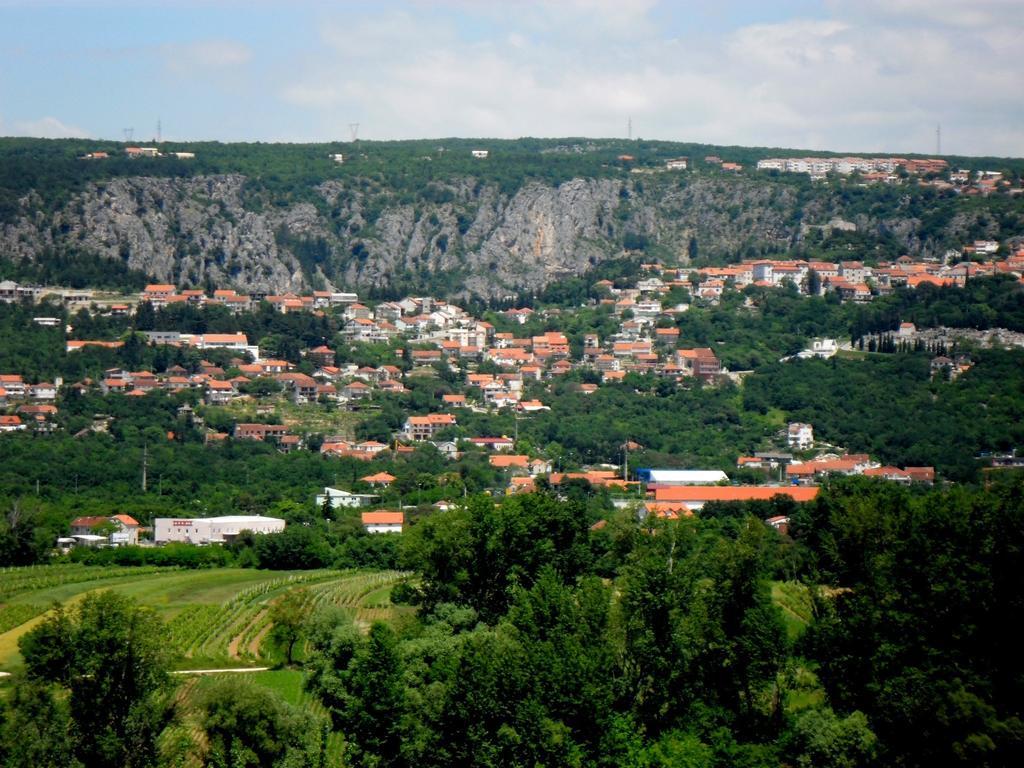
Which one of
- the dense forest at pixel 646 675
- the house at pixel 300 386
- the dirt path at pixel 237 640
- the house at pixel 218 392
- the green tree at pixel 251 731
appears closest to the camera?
the dense forest at pixel 646 675

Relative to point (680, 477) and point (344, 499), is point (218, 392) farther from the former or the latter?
point (680, 477)

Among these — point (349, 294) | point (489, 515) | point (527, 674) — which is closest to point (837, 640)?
point (527, 674)

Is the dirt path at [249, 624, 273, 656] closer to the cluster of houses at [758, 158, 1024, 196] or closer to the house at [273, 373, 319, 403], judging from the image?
the house at [273, 373, 319, 403]

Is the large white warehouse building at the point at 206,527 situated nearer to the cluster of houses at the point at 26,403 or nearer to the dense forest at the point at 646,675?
the cluster of houses at the point at 26,403

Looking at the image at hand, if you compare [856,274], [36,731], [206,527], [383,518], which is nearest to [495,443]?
[383,518]

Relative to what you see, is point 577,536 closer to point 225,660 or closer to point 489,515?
point 489,515

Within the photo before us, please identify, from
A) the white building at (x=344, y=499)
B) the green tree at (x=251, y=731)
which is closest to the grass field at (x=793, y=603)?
the green tree at (x=251, y=731)

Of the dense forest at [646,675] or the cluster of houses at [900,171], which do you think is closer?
the dense forest at [646,675]
